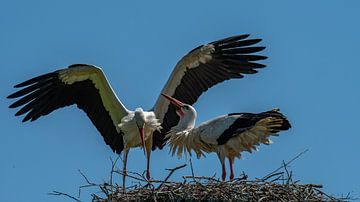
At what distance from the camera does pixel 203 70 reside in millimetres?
13945

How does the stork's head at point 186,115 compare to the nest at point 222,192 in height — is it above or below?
above

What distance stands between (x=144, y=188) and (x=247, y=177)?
100cm

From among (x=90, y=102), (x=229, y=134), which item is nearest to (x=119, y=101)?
(x=90, y=102)

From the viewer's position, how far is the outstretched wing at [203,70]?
13781 mm

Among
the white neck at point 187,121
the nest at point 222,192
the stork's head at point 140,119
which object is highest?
the stork's head at point 140,119

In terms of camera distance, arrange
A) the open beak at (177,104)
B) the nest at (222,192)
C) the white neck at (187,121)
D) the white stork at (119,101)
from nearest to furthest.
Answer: the nest at (222,192) → the white neck at (187,121) → the open beak at (177,104) → the white stork at (119,101)

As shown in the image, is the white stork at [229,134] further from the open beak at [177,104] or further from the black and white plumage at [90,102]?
the black and white plumage at [90,102]

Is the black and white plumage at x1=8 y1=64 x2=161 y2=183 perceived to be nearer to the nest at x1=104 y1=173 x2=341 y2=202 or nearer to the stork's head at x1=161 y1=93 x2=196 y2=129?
the stork's head at x1=161 y1=93 x2=196 y2=129

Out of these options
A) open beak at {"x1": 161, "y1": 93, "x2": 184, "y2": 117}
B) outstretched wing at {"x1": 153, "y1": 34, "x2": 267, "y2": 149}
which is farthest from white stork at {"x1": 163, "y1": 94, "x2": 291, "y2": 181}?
outstretched wing at {"x1": 153, "y1": 34, "x2": 267, "y2": 149}

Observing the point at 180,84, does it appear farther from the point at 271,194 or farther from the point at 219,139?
the point at 271,194

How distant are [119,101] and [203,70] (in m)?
1.05

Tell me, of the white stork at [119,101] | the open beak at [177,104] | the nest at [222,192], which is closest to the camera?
the nest at [222,192]

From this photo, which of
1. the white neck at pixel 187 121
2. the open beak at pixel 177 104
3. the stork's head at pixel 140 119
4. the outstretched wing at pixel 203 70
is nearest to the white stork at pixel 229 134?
the white neck at pixel 187 121

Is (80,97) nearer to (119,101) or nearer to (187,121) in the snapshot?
(119,101)
